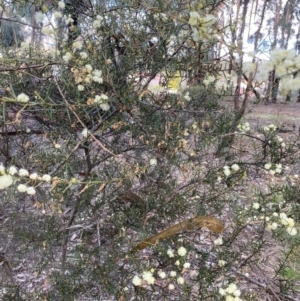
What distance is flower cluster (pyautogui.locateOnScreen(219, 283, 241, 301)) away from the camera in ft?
3.52

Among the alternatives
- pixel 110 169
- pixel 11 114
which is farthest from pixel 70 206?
pixel 11 114

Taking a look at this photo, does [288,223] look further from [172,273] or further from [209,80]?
[209,80]

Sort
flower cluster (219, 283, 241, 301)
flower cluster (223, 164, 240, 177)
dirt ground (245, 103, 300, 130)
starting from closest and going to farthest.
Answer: flower cluster (219, 283, 241, 301), flower cluster (223, 164, 240, 177), dirt ground (245, 103, 300, 130)

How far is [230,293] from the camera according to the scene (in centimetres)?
110

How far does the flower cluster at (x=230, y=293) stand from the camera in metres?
1.07

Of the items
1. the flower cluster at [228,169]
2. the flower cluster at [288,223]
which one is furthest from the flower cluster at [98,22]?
the flower cluster at [288,223]

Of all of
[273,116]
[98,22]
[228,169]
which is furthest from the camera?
[273,116]

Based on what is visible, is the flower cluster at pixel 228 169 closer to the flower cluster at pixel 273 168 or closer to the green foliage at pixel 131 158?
the green foliage at pixel 131 158

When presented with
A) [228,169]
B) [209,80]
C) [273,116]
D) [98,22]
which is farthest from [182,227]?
[273,116]

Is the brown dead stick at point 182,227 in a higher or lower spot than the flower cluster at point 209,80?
lower

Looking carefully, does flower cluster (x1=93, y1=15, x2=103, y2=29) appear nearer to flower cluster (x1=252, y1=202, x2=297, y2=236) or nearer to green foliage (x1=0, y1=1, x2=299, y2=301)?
green foliage (x1=0, y1=1, x2=299, y2=301)

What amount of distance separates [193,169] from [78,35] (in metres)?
0.62

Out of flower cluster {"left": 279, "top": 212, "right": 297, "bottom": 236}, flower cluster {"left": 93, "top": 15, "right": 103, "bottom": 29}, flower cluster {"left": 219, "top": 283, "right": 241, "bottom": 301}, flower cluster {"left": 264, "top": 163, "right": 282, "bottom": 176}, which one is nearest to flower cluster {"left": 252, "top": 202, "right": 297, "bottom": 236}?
flower cluster {"left": 279, "top": 212, "right": 297, "bottom": 236}

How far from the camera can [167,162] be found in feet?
4.19
